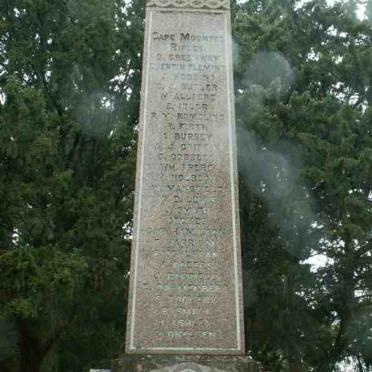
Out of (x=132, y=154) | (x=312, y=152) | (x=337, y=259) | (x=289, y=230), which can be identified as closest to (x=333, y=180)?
(x=312, y=152)

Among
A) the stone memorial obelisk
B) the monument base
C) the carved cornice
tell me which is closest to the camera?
the monument base

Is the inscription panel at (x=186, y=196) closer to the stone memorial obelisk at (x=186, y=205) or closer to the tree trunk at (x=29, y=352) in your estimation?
the stone memorial obelisk at (x=186, y=205)

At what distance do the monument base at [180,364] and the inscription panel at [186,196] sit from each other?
0.17 m

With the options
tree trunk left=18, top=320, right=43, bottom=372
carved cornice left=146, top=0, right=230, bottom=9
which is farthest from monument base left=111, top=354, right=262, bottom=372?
tree trunk left=18, top=320, right=43, bottom=372

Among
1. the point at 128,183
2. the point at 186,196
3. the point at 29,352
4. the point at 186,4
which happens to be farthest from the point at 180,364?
the point at 29,352

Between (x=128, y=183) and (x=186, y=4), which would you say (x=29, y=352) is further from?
(x=186, y=4)

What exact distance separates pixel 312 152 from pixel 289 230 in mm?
1939

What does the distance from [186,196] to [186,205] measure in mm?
101

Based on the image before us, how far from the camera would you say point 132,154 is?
14023 mm

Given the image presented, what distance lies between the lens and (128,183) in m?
14.3

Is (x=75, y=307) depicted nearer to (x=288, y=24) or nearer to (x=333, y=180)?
(x=333, y=180)

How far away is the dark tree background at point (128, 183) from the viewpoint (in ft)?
41.1

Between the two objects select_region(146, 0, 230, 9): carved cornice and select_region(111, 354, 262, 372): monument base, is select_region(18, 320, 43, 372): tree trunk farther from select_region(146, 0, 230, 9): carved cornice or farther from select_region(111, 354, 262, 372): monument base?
select_region(111, 354, 262, 372): monument base

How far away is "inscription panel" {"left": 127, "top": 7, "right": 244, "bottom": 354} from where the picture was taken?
5781mm
